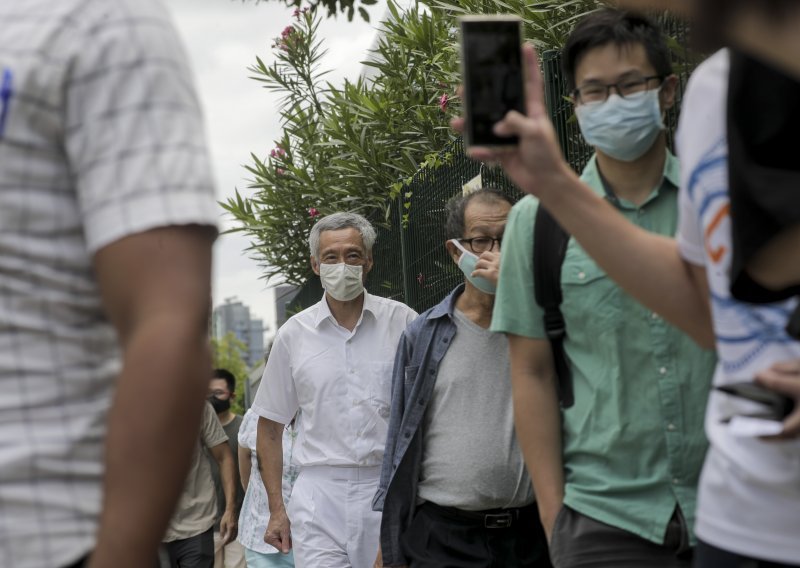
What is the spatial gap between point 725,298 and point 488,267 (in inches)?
110

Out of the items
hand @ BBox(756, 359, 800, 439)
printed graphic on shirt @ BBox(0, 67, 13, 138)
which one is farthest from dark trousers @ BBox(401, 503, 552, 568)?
printed graphic on shirt @ BBox(0, 67, 13, 138)

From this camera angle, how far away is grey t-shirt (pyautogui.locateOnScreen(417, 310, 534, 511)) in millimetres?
4930

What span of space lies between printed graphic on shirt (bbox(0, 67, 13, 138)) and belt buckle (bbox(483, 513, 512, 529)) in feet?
11.5

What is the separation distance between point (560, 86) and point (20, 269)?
4339 mm

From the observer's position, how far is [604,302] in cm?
348

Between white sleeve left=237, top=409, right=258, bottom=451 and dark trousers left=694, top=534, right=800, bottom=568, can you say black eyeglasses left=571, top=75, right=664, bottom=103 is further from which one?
white sleeve left=237, top=409, right=258, bottom=451

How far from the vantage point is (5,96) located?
1.73 metres

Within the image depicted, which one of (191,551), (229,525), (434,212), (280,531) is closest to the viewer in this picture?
(280,531)

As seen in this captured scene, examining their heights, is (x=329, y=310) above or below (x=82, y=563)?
below

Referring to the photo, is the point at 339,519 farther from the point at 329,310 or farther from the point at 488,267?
the point at 488,267

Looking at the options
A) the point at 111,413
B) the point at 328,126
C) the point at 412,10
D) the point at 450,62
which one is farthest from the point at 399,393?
the point at 328,126

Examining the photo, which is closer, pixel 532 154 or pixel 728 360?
pixel 728 360

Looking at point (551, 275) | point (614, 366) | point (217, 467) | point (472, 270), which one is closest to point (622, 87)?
point (551, 275)

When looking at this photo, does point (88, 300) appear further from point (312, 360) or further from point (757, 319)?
point (312, 360)
